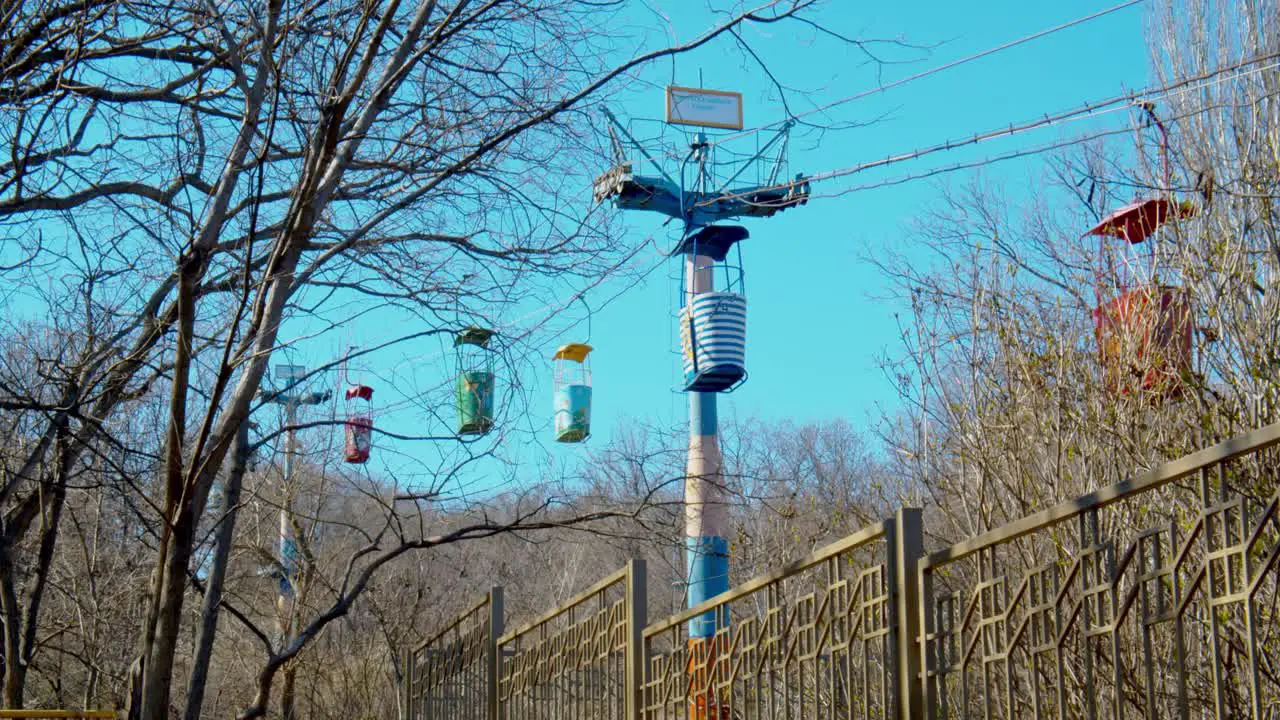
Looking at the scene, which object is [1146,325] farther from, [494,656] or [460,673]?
[460,673]

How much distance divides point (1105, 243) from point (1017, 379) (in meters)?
1.01

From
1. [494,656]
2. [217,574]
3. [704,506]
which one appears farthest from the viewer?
A: [704,506]

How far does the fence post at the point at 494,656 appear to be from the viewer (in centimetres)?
740

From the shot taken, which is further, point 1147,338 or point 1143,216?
point 1143,216

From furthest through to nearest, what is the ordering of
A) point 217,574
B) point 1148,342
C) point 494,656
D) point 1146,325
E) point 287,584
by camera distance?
point 287,584 < point 494,656 < point 217,574 < point 1146,325 < point 1148,342

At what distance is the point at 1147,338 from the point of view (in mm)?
6219

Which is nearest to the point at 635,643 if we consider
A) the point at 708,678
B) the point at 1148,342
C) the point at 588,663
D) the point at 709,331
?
the point at 588,663

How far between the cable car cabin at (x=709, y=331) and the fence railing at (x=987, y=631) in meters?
5.94

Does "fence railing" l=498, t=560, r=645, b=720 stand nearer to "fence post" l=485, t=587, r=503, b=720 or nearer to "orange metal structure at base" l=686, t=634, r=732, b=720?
"fence post" l=485, t=587, r=503, b=720

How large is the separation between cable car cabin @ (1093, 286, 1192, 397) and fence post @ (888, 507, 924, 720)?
108 inches

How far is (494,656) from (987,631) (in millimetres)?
4406

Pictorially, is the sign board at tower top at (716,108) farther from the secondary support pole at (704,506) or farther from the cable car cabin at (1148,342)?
the cable car cabin at (1148,342)

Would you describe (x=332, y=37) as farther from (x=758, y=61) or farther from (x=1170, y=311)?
(x=1170, y=311)

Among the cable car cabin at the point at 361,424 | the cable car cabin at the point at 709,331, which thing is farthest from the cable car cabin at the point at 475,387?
the cable car cabin at the point at 709,331
